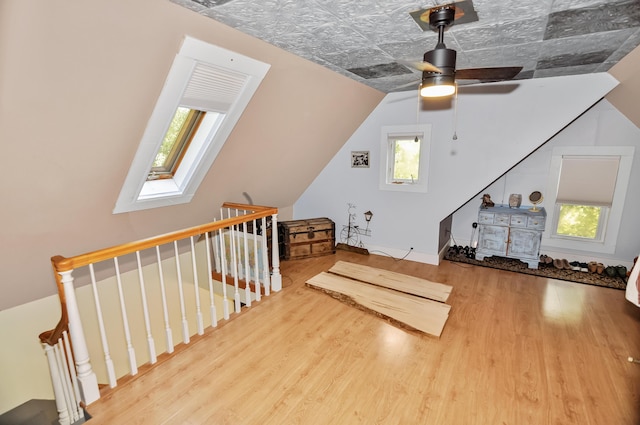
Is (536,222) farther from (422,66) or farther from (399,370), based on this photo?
(422,66)

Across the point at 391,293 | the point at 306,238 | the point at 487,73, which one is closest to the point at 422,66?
the point at 487,73

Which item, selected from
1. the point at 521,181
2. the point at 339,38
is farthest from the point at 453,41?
the point at 521,181

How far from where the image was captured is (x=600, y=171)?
167 inches

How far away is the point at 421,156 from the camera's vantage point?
15.2ft

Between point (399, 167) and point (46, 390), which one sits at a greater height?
point (399, 167)

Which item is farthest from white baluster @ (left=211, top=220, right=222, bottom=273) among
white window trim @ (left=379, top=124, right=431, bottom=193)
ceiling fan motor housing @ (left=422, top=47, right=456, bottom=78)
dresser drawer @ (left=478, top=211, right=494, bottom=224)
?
dresser drawer @ (left=478, top=211, right=494, bottom=224)

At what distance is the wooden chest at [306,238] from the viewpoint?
5.02m

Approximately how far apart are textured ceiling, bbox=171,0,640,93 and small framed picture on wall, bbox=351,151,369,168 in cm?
201

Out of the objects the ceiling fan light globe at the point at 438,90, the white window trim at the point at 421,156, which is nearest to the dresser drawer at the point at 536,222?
the white window trim at the point at 421,156

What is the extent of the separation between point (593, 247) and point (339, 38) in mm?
4726

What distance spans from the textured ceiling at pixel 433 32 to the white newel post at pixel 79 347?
1861 mm

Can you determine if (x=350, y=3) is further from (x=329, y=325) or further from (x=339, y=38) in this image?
(x=329, y=325)

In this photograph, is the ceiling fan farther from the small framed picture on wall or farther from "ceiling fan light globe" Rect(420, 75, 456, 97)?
the small framed picture on wall

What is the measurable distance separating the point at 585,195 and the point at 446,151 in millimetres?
A: 2040
